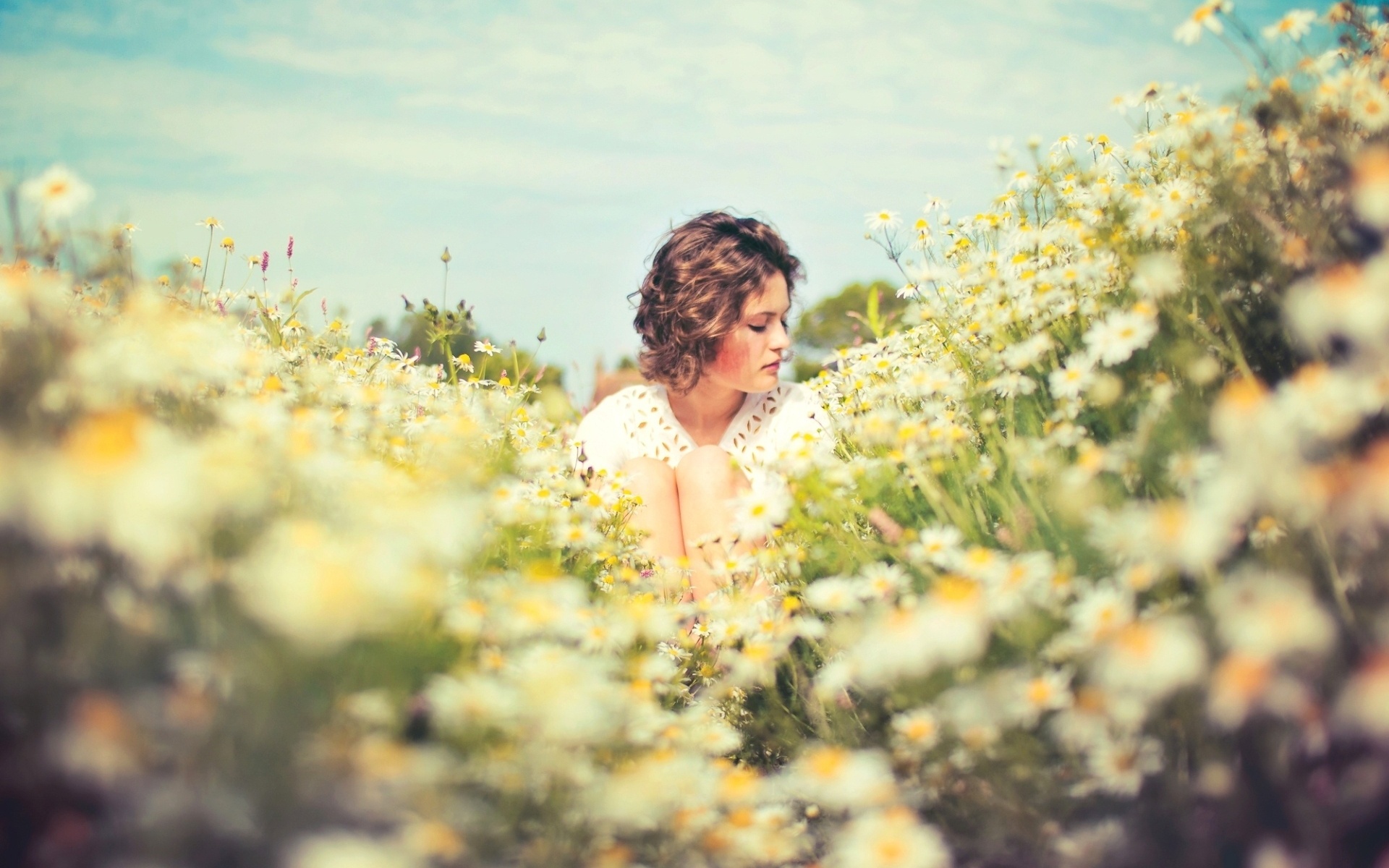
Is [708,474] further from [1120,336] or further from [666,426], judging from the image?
[1120,336]

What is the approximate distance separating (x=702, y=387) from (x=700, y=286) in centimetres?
51

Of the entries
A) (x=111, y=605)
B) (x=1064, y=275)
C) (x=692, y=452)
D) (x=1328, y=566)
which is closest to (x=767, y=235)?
(x=692, y=452)

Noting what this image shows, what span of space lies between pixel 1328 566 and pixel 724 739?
1.15m

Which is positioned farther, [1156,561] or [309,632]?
[1156,561]

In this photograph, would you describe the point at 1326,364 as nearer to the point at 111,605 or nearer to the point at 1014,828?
the point at 1014,828

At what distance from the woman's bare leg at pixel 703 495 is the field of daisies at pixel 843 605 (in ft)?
2.94

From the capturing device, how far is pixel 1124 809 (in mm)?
1339

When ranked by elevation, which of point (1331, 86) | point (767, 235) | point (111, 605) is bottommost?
point (111, 605)

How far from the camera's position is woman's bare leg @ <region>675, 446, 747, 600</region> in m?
3.15

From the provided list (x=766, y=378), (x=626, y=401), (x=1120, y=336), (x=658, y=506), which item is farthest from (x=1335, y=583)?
(x=626, y=401)

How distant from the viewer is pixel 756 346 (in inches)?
145

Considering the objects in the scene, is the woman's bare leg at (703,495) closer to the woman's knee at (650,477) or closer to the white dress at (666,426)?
the woman's knee at (650,477)

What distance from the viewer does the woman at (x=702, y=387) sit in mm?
3342

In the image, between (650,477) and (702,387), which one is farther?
(702,387)
